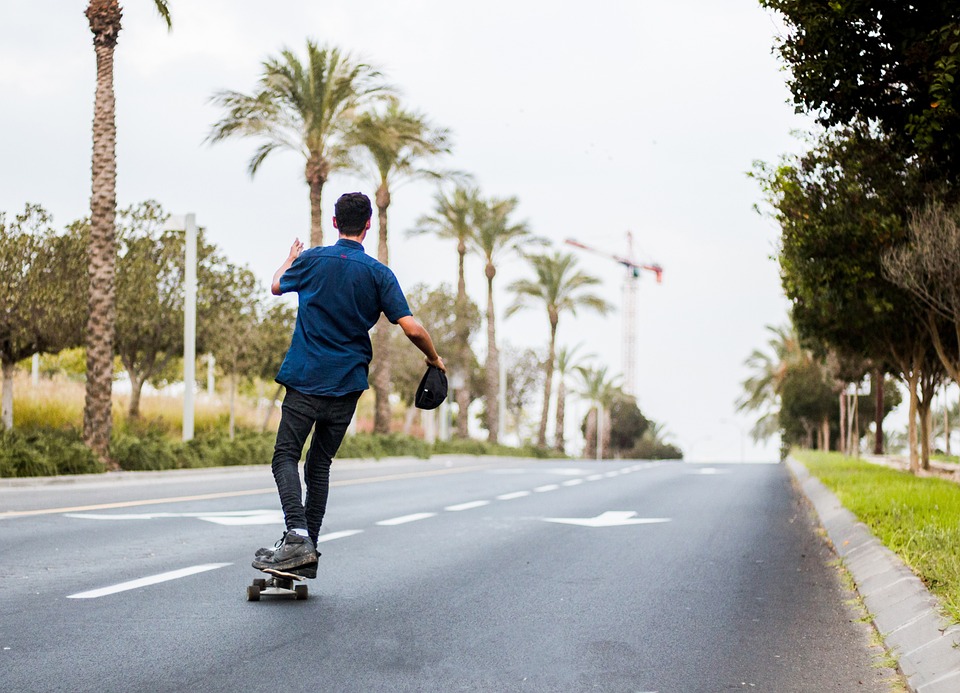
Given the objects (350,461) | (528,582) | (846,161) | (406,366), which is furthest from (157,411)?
(528,582)

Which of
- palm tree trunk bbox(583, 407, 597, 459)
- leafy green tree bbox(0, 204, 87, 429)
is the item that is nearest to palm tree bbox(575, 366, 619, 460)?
palm tree trunk bbox(583, 407, 597, 459)

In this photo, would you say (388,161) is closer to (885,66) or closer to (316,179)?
(316,179)

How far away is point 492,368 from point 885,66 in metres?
43.3

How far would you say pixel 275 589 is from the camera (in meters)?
6.11

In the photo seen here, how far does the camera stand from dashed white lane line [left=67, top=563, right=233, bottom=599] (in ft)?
20.5

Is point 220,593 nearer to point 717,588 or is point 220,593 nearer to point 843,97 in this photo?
point 717,588

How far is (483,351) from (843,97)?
187 feet

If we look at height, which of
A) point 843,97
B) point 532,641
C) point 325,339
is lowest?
point 532,641

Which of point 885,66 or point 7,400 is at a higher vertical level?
point 885,66

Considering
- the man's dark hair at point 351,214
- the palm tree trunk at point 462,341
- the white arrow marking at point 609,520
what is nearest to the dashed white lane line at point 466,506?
the white arrow marking at point 609,520

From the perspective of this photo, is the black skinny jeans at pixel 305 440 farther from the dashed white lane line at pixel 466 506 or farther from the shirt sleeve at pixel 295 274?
the dashed white lane line at pixel 466 506

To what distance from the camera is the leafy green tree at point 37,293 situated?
98.7 feet

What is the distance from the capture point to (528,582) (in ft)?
23.9

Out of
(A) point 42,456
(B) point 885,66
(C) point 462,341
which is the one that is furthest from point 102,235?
(C) point 462,341
